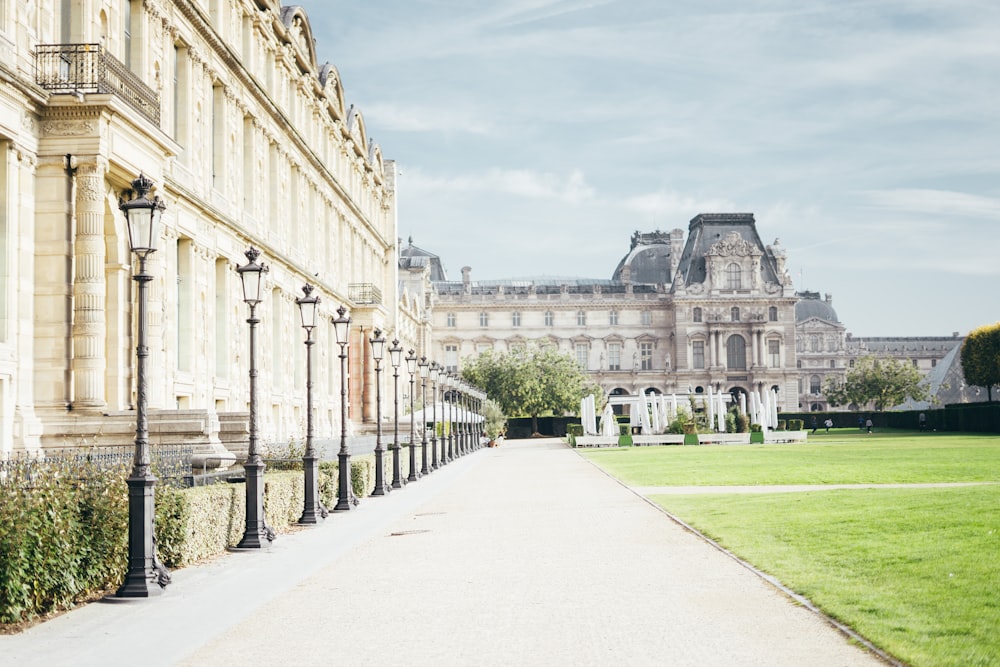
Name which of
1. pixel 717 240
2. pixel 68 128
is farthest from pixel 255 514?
pixel 717 240

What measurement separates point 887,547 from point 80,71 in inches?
715

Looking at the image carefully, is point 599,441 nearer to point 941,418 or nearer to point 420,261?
point 941,418

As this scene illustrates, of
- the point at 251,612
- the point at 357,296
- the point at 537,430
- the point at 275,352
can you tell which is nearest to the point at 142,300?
the point at 251,612

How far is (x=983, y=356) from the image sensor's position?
84812 mm

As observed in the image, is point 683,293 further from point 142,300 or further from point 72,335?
point 142,300

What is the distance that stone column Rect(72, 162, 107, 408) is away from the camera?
2202cm

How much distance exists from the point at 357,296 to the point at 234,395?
2340 centimetres

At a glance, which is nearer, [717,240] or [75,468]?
[75,468]

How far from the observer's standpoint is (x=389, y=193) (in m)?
75.3

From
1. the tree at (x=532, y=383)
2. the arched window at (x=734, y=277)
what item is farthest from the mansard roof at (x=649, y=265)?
the tree at (x=532, y=383)

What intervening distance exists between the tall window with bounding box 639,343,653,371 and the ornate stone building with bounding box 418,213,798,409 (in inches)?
4.6

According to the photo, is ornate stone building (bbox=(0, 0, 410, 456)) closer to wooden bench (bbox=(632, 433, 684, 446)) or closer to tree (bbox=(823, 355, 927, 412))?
wooden bench (bbox=(632, 433, 684, 446))

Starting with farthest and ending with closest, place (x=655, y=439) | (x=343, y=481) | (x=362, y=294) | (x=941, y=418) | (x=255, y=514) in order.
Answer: (x=941, y=418) < (x=655, y=439) < (x=362, y=294) < (x=343, y=481) < (x=255, y=514)

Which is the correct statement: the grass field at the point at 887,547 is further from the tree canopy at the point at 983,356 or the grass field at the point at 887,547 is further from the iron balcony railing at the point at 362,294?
the tree canopy at the point at 983,356
